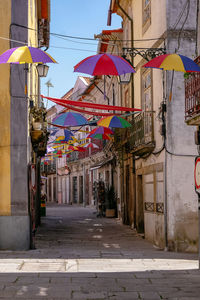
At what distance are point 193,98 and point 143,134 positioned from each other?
479 cm

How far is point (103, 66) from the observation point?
10.6m

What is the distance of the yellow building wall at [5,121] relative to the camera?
39.7 feet

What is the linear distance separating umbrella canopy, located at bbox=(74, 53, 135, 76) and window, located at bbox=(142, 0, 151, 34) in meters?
5.27

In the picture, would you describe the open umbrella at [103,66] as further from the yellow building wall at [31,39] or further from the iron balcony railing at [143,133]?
the iron balcony railing at [143,133]

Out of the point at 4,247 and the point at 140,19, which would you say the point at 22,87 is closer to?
the point at 4,247

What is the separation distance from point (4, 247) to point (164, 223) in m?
4.32

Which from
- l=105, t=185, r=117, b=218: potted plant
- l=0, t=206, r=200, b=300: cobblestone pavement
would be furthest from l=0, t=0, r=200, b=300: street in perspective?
l=105, t=185, r=117, b=218: potted plant

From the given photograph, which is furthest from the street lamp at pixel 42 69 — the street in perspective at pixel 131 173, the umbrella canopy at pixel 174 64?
the umbrella canopy at pixel 174 64

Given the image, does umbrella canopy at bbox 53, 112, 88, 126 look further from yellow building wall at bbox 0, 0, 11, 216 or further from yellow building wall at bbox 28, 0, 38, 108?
yellow building wall at bbox 0, 0, 11, 216

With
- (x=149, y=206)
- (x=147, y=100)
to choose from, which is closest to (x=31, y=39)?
(x=147, y=100)

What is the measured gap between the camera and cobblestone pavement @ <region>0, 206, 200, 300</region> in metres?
7.05

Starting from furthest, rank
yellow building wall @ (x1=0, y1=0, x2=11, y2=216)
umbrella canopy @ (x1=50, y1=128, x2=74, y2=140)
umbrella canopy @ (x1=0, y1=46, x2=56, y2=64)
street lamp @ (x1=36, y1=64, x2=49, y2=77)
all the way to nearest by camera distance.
A: umbrella canopy @ (x1=50, y1=128, x2=74, y2=140) < street lamp @ (x1=36, y1=64, x2=49, y2=77) < yellow building wall @ (x1=0, y1=0, x2=11, y2=216) < umbrella canopy @ (x1=0, y1=46, x2=56, y2=64)

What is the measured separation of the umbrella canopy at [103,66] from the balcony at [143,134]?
14.0 ft

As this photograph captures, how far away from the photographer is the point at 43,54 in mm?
10055
